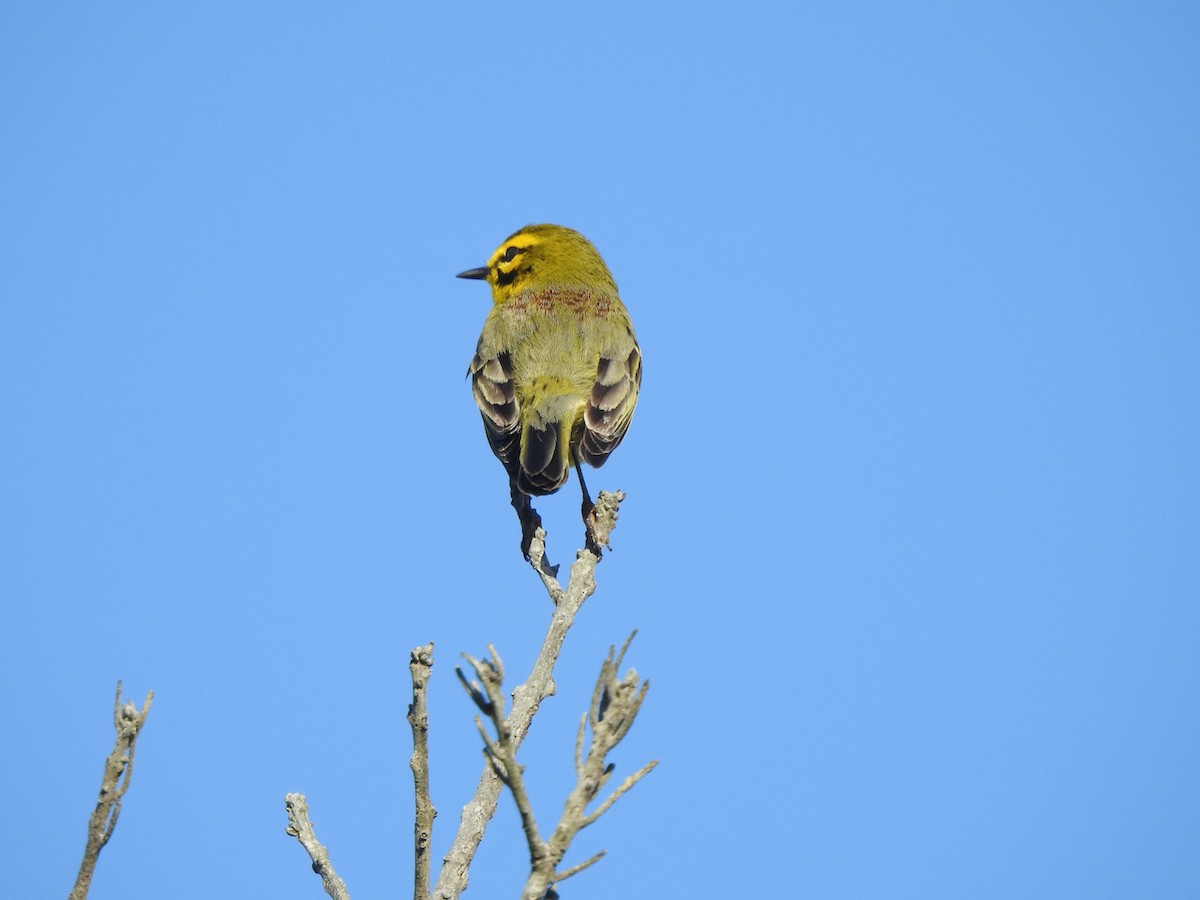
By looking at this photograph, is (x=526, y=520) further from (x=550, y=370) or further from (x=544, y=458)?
(x=550, y=370)

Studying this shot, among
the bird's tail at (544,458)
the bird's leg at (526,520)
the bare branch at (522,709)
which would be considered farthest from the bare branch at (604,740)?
the bird's tail at (544,458)

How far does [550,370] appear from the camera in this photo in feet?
26.5

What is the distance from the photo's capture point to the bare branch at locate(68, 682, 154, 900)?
2648 millimetres

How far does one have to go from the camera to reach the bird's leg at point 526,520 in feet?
20.1

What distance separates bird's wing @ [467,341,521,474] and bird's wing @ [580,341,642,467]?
1.54ft

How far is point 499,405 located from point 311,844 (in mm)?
4347

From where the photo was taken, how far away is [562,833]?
2.87 m

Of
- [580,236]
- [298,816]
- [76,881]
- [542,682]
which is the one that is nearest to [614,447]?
[580,236]

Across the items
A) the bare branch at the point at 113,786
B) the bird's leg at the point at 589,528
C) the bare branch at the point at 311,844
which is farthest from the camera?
the bird's leg at the point at 589,528

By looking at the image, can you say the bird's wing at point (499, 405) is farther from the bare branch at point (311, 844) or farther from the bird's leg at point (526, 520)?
the bare branch at point (311, 844)

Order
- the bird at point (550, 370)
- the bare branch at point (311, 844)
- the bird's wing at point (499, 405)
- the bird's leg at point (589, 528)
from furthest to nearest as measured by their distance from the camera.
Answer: the bird's wing at point (499, 405)
the bird at point (550, 370)
the bird's leg at point (589, 528)
the bare branch at point (311, 844)

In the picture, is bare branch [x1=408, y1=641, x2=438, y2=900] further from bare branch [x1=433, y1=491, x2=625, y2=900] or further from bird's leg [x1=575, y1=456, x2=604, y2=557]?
bird's leg [x1=575, y1=456, x2=604, y2=557]

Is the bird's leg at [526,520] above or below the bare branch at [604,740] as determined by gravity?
above

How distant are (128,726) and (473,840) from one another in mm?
1262
